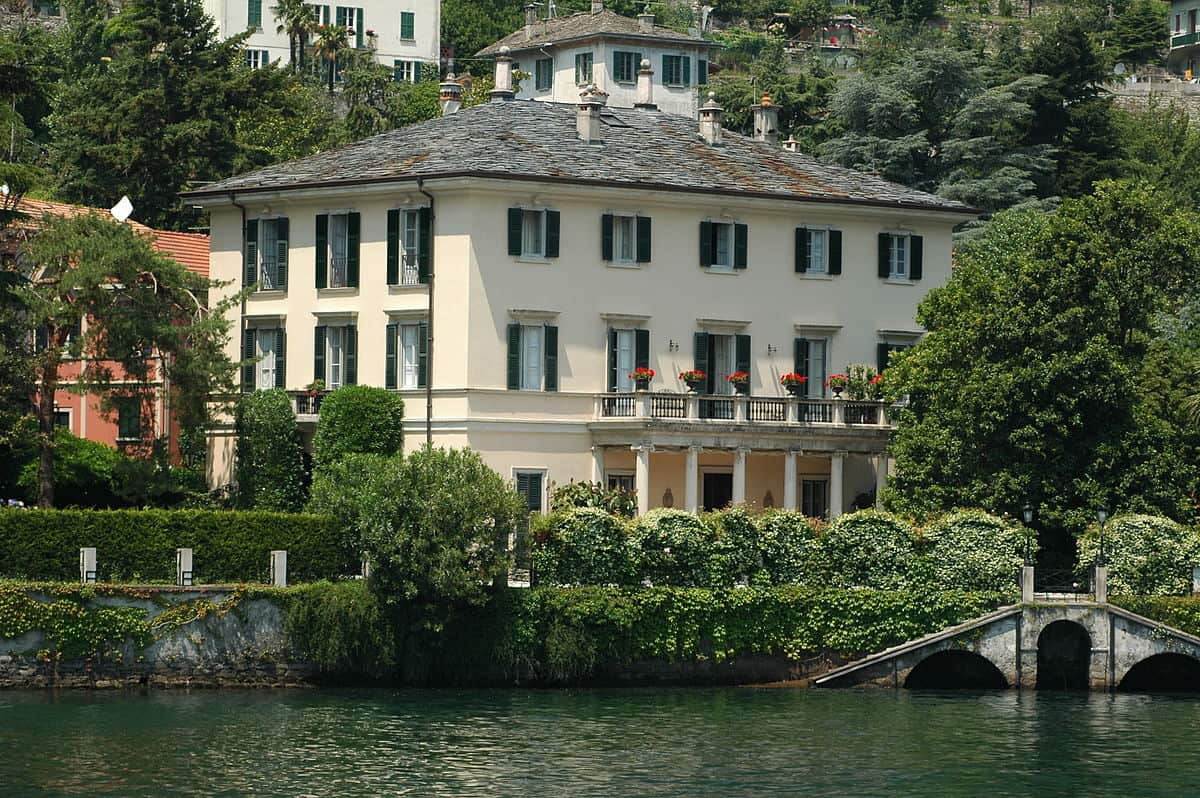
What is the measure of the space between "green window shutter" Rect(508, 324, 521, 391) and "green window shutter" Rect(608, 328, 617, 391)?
103 inches

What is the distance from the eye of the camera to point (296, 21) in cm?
12044

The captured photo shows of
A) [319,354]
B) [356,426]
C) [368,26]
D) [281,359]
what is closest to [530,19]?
[368,26]

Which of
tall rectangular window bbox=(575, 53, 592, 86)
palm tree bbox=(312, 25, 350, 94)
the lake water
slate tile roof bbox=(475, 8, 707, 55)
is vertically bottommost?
the lake water

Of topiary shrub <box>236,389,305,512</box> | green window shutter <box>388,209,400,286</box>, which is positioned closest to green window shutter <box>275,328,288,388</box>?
topiary shrub <box>236,389,305,512</box>

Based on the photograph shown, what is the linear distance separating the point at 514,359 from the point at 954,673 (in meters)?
14.1

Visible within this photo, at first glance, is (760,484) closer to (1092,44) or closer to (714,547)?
(714,547)

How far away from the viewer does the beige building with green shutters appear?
222 ft

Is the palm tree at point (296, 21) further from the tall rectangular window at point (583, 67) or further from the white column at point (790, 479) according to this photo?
the white column at point (790, 479)

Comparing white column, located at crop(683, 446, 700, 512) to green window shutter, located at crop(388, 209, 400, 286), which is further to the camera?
green window shutter, located at crop(388, 209, 400, 286)

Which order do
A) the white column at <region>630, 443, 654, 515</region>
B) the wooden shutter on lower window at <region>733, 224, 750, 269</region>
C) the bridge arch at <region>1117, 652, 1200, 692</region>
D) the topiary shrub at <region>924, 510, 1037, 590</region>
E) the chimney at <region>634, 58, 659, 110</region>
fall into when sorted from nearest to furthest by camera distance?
the topiary shrub at <region>924, 510, 1037, 590</region>
the bridge arch at <region>1117, 652, 1200, 692</region>
the white column at <region>630, 443, 654, 515</region>
the wooden shutter on lower window at <region>733, 224, 750, 269</region>
the chimney at <region>634, 58, 659, 110</region>

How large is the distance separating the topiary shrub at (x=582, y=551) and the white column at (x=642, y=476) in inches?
296

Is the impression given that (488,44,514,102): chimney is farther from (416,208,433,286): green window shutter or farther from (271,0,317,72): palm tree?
(271,0,317,72): palm tree

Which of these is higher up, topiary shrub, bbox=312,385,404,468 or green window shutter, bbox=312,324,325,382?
green window shutter, bbox=312,324,325,382

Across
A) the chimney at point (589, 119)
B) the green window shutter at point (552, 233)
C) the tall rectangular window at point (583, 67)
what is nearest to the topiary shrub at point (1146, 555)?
the green window shutter at point (552, 233)
